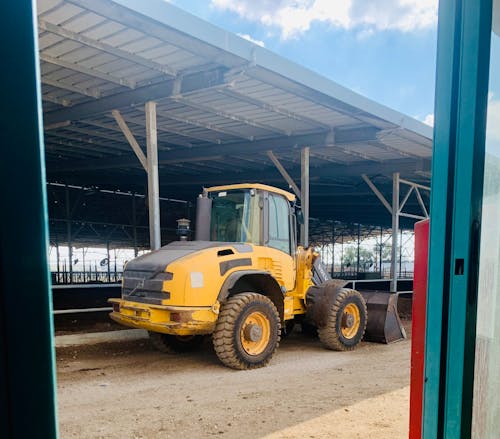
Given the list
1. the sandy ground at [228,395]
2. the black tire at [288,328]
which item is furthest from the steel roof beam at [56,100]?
the black tire at [288,328]

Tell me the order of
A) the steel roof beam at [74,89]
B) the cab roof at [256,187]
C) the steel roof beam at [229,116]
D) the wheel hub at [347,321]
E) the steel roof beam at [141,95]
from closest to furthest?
1. the cab roof at [256,187]
2. the steel roof beam at [141,95]
3. the wheel hub at [347,321]
4. the steel roof beam at [74,89]
5. the steel roof beam at [229,116]

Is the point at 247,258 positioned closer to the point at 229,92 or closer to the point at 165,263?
the point at 165,263

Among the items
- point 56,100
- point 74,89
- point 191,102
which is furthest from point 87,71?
point 191,102

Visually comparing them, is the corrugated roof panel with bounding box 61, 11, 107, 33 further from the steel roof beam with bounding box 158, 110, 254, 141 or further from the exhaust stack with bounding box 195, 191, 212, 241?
the steel roof beam with bounding box 158, 110, 254, 141

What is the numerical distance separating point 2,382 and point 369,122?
9.50m

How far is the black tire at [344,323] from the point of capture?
727 cm

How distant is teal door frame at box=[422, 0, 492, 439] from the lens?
1.65 metres

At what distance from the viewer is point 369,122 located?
31.0 feet

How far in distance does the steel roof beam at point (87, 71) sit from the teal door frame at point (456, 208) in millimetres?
6707

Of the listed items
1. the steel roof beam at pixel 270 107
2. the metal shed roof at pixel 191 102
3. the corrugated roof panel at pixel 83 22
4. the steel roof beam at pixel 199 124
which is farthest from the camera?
the steel roof beam at pixel 199 124

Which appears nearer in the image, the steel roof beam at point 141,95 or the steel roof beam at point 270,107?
the steel roof beam at point 141,95

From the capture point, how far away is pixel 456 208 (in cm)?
169

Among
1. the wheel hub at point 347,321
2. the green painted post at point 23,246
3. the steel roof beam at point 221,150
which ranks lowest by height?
the wheel hub at point 347,321

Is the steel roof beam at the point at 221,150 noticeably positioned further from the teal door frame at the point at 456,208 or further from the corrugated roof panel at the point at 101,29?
the teal door frame at the point at 456,208
